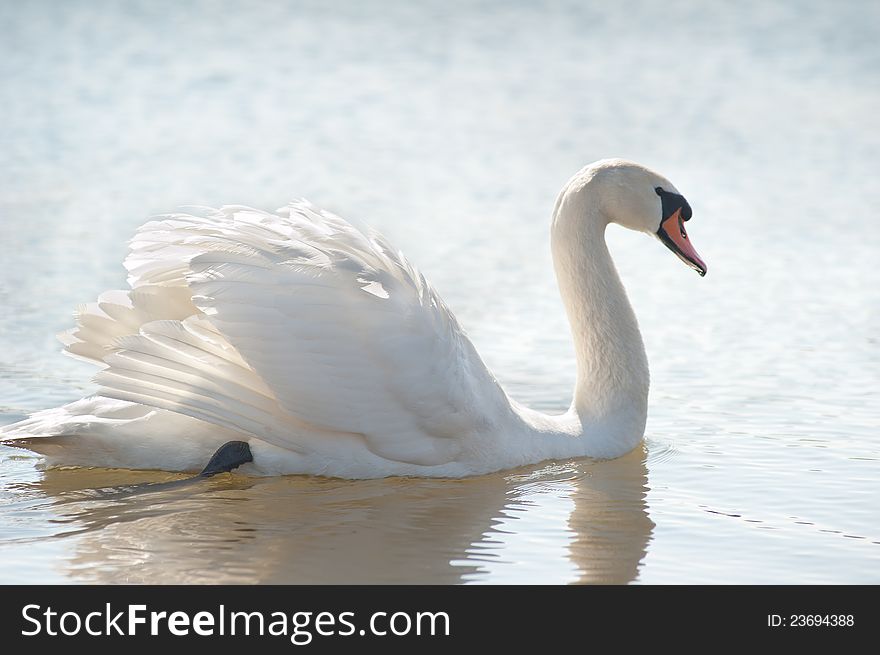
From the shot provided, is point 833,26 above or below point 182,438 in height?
above

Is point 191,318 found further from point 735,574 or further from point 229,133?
point 229,133

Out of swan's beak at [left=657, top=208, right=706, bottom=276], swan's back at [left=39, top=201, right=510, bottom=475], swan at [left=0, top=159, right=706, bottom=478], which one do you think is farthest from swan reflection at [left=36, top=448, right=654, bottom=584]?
swan's beak at [left=657, top=208, right=706, bottom=276]

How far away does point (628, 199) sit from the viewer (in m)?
7.44

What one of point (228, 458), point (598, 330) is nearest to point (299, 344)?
point (228, 458)

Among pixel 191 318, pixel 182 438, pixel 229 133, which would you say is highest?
pixel 229 133

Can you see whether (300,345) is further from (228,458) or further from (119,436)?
(119,436)

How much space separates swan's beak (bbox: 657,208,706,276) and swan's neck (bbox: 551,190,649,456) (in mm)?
311

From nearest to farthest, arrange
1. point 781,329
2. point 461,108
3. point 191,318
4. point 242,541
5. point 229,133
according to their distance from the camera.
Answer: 1. point 242,541
2. point 191,318
3. point 781,329
4. point 229,133
5. point 461,108

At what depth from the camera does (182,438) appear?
6.45 meters

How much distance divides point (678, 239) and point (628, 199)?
0.37 m

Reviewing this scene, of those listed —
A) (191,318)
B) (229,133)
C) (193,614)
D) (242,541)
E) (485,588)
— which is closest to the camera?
(193,614)

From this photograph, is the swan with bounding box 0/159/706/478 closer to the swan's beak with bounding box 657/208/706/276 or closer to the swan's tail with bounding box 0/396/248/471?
the swan's tail with bounding box 0/396/248/471

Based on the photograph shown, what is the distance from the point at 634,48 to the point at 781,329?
9.76 metres

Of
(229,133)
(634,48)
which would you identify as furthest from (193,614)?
(634,48)
